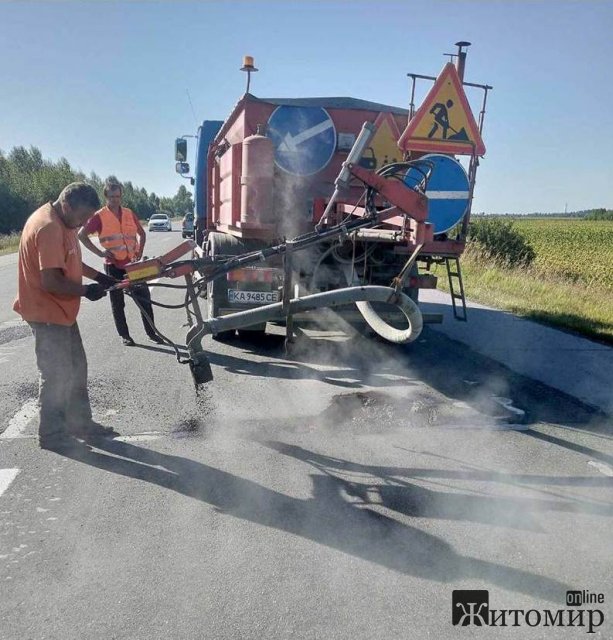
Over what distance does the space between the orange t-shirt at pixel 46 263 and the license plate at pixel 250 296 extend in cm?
224

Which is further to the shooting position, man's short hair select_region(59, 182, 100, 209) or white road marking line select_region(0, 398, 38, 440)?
white road marking line select_region(0, 398, 38, 440)

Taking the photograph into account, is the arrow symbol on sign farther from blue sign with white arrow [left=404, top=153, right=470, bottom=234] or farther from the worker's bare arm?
the worker's bare arm

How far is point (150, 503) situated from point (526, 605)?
1913 mm

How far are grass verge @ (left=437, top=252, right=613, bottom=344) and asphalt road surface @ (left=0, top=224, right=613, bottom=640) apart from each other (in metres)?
3.33

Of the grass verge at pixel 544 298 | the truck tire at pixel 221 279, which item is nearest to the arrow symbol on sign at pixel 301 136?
the truck tire at pixel 221 279

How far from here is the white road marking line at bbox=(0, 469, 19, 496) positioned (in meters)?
3.23

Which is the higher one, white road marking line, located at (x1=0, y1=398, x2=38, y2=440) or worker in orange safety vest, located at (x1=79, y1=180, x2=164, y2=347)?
worker in orange safety vest, located at (x1=79, y1=180, x2=164, y2=347)

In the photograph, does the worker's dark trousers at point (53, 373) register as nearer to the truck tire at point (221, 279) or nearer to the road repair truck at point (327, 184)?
the road repair truck at point (327, 184)

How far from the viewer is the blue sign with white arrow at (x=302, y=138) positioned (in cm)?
595

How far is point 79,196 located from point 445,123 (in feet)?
10.8

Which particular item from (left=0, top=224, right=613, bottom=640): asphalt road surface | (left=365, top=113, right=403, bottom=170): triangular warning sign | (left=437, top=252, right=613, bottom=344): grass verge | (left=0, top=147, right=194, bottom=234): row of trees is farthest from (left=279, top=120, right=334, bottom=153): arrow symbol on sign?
(left=0, top=147, right=194, bottom=234): row of trees

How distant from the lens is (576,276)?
1561cm

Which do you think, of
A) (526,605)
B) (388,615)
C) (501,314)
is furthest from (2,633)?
(501,314)

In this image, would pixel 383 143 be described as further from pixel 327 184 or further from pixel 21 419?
pixel 21 419
